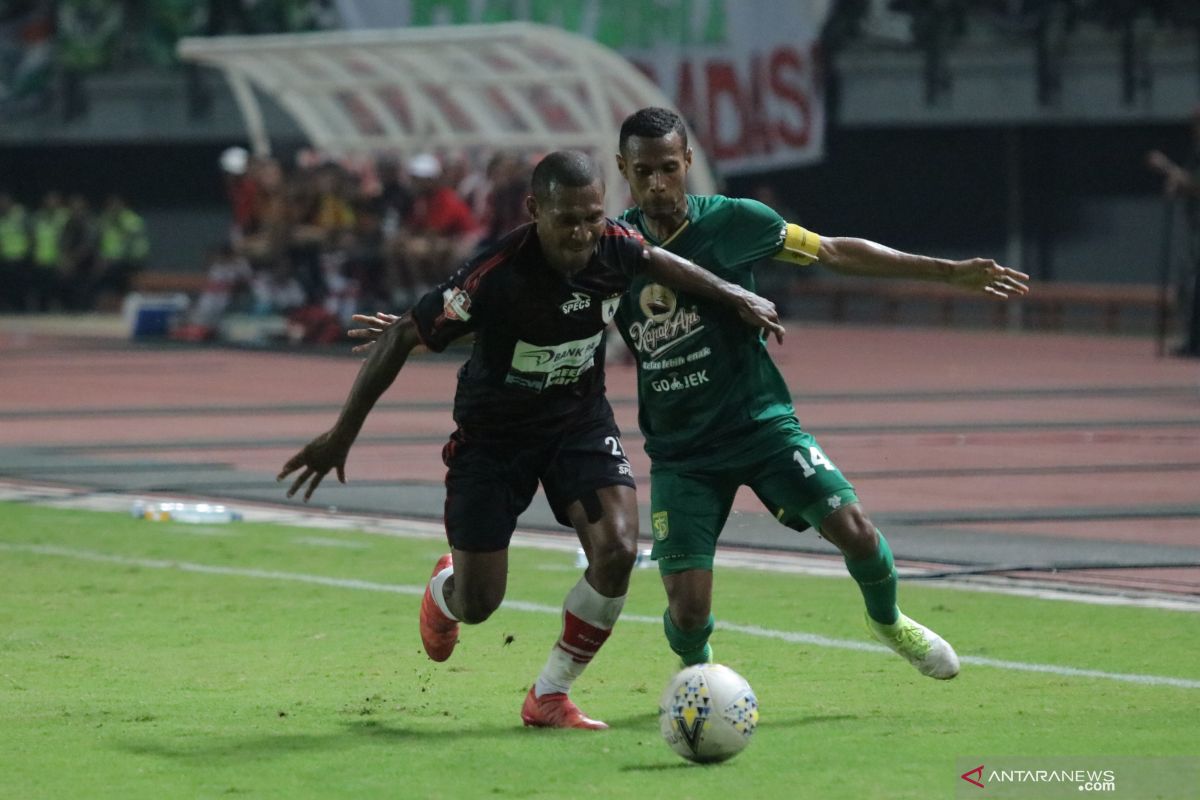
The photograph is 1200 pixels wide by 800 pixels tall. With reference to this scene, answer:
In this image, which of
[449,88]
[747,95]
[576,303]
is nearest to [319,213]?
[449,88]

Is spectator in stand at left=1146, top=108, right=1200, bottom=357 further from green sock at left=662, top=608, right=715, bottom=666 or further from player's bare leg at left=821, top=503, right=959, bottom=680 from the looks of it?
green sock at left=662, top=608, right=715, bottom=666

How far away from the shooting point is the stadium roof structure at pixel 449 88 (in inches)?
986

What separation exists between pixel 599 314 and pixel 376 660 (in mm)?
1984

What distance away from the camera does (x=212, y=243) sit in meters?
39.5

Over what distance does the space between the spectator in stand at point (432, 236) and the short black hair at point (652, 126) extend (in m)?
18.9

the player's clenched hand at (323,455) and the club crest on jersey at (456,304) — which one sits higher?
the club crest on jersey at (456,304)

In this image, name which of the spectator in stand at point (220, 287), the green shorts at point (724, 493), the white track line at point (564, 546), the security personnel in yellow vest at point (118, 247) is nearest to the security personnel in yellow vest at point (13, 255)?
the security personnel in yellow vest at point (118, 247)

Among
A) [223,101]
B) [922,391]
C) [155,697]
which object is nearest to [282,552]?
[155,697]

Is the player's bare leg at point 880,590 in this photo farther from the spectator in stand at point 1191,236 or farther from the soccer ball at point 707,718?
the spectator in stand at point 1191,236

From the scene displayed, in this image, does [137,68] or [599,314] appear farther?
[137,68]

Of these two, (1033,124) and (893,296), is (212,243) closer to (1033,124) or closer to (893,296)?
(893,296)

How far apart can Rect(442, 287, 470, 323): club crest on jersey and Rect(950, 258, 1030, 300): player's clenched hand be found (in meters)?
1.70

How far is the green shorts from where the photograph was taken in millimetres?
7141

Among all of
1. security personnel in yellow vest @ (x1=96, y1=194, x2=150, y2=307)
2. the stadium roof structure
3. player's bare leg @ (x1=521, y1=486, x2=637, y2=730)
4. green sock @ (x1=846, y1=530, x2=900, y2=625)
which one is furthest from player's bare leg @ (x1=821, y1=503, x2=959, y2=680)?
security personnel in yellow vest @ (x1=96, y1=194, x2=150, y2=307)
